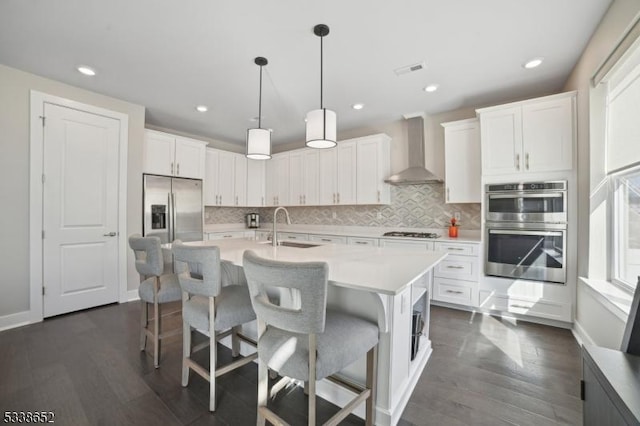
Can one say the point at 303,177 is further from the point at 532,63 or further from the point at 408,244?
the point at 532,63

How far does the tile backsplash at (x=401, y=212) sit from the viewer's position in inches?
149

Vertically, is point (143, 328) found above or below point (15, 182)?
below

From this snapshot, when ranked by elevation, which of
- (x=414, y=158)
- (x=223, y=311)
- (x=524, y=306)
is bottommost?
(x=524, y=306)

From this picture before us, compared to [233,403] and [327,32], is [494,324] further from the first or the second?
[327,32]

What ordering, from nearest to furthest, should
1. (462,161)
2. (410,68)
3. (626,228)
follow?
(626,228) < (410,68) < (462,161)

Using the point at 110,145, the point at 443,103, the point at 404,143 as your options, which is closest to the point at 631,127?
the point at 443,103

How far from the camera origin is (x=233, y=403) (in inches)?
65.2

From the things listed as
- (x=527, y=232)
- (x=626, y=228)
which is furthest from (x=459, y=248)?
(x=626, y=228)

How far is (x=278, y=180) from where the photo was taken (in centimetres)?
535

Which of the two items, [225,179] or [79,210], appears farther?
[225,179]

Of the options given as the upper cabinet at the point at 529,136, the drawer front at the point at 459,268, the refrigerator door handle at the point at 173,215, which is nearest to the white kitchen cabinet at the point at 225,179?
the refrigerator door handle at the point at 173,215

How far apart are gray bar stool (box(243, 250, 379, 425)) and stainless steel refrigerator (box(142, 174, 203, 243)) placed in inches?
124

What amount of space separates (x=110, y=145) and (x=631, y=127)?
16.5ft

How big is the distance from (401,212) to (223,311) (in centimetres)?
328
